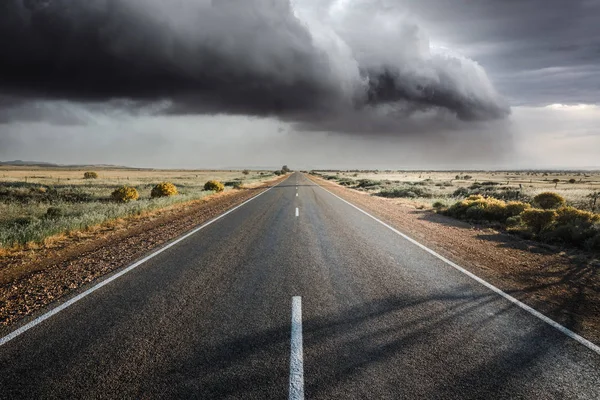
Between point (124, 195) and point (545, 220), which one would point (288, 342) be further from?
point (124, 195)

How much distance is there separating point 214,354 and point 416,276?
159 inches

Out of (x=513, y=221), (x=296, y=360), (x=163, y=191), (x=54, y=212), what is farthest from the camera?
(x=163, y=191)

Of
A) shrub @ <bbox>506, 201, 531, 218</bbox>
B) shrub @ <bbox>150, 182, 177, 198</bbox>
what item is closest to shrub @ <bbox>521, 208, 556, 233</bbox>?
shrub @ <bbox>506, 201, 531, 218</bbox>

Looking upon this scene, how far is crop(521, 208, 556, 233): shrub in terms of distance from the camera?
Answer: 1096 centimetres

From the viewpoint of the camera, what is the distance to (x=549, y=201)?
A: 19.4m

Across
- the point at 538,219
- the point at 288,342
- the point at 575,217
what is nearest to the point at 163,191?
the point at 538,219

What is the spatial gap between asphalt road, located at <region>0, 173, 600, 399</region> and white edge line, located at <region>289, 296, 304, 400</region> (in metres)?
0.06

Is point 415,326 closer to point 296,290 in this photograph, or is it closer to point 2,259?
point 296,290

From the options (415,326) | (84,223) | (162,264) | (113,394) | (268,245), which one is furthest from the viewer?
(84,223)

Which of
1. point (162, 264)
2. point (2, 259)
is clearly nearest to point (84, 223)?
point (2, 259)

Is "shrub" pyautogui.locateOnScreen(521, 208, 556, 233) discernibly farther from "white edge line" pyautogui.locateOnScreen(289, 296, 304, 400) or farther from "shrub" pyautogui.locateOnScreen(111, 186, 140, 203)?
"shrub" pyautogui.locateOnScreen(111, 186, 140, 203)

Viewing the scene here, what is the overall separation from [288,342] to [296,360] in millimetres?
361

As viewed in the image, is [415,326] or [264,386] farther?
[415,326]

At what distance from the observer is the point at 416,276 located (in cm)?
607
